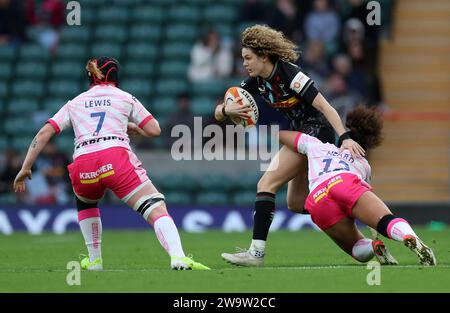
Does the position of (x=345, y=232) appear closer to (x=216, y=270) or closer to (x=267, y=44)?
(x=216, y=270)

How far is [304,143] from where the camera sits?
8773 millimetres

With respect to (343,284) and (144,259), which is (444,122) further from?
(343,284)

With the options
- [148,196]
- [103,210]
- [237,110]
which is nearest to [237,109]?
[237,110]

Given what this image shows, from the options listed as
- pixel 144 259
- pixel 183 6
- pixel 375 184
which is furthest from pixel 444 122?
pixel 144 259

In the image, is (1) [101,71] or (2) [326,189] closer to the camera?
(2) [326,189]

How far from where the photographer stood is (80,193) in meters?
8.54

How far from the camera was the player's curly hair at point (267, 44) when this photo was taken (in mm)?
8953

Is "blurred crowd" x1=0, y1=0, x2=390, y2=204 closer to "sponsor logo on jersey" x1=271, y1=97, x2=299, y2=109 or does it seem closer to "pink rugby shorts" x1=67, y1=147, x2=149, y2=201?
"sponsor logo on jersey" x1=271, y1=97, x2=299, y2=109

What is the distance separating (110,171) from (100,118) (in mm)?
437

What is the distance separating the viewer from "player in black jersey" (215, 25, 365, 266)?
348 inches

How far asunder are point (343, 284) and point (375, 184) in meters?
9.82

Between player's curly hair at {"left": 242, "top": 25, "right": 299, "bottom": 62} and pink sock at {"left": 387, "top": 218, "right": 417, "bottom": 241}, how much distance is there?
6.20ft

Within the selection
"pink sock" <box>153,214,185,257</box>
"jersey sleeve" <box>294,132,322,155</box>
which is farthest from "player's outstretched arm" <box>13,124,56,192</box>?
"jersey sleeve" <box>294,132,322,155</box>

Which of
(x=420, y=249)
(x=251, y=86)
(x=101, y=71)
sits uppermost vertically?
(x=101, y=71)
